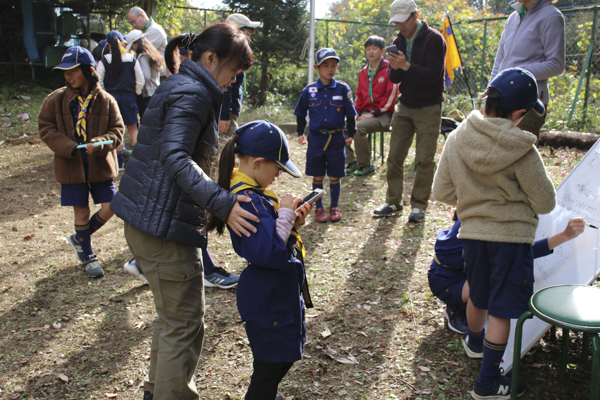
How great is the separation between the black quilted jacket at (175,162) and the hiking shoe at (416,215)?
3592 mm

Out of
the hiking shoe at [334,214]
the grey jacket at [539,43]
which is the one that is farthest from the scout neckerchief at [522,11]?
the hiking shoe at [334,214]

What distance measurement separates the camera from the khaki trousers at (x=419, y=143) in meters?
5.25

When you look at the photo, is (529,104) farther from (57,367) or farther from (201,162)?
(57,367)

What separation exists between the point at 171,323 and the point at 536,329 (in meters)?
2.00

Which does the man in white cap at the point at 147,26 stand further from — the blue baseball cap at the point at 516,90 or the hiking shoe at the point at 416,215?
the blue baseball cap at the point at 516,90

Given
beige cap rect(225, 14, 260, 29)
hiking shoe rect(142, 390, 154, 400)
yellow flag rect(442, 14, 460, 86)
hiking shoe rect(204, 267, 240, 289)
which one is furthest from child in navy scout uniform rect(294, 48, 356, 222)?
yellow flag rect(442, 14, 460, 86)

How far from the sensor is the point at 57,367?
3047 millimetres

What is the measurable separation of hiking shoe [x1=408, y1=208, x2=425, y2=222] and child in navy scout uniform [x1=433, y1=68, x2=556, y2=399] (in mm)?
2836

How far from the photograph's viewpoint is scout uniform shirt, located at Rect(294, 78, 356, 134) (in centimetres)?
552

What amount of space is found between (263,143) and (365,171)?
5893mm

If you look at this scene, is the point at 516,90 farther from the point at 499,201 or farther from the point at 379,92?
→ the point at 379,92

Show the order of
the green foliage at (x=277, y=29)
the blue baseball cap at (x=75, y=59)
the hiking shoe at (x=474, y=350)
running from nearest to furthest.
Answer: the hiking shoe at (x=474, y=350)
the blue baseball cap at (x=75, y=59)
the green foliage at (x=277, y=29)

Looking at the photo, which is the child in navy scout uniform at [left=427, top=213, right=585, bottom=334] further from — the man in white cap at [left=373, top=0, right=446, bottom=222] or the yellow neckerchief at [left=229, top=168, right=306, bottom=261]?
the man in white cap at [left=373, top=0, right=446, bottom=222]

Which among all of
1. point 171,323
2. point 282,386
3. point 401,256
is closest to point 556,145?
point 401,256
